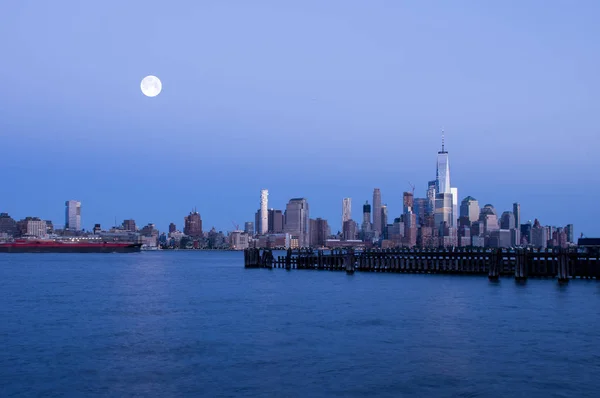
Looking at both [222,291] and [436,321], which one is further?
[222,291]

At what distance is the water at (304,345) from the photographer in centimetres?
2822

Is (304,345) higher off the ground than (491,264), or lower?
lower

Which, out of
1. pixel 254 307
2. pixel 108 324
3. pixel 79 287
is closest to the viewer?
pixel 108 324

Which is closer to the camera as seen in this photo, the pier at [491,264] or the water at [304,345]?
the water at [304,345]

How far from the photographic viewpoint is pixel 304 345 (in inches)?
1454

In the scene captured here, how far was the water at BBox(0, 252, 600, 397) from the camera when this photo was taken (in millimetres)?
28219

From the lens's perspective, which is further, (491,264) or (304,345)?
(491,264)

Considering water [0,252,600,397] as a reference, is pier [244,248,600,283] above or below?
above

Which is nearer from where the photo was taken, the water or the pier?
the water

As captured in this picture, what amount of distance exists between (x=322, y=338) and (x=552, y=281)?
50.4 m

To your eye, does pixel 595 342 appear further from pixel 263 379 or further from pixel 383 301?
pixel 383 301

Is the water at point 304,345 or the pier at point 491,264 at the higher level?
the pier at point 491,264

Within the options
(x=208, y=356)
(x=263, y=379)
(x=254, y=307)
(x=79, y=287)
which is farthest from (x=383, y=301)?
(x=79, y=287)

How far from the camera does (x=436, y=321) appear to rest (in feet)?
154
